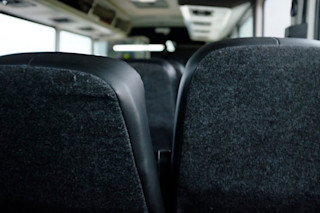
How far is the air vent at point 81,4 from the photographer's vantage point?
449cm

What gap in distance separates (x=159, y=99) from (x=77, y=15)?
3.13 meters

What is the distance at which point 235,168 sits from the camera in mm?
786

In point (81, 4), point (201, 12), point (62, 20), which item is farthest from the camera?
point (201, 12)

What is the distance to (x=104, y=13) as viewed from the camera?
6109mm

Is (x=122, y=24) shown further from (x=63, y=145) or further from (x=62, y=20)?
(x=63, y=145)

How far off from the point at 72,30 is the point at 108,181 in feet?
17.2

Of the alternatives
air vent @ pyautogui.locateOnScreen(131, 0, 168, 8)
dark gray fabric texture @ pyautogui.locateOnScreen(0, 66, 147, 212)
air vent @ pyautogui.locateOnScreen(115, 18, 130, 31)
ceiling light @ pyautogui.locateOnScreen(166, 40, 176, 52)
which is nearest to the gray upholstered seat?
dark gray fabric texture @ pyautogui.locateOnScreen(0, 66, 147, 212)

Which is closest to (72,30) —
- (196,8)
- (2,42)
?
(196,8)

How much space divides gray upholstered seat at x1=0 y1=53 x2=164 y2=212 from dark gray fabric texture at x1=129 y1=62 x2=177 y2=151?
132 centimetres

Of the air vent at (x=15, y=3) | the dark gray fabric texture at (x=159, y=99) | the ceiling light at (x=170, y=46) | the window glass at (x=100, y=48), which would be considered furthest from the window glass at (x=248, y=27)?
the ceiling light at (x=170, y=46)

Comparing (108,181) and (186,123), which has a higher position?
(186,123)

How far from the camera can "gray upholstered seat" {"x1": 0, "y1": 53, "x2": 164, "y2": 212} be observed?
2.20ft

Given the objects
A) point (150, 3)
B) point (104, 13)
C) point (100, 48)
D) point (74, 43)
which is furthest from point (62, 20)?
point (100, 48)

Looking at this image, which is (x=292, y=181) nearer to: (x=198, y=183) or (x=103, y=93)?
(x=198, y=183)
